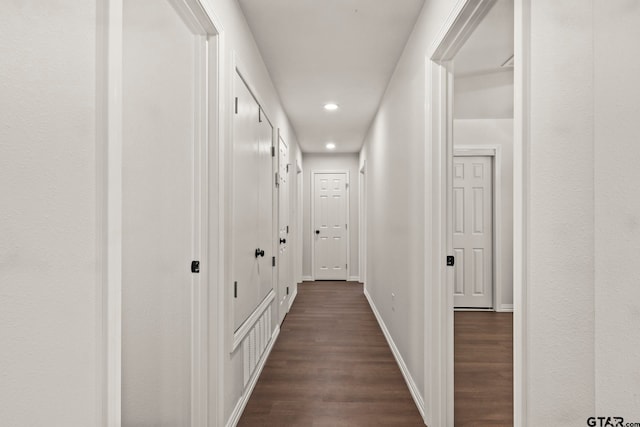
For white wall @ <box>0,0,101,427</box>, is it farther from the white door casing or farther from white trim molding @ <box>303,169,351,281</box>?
white trim molding @ <box>303,169,351,281</box>

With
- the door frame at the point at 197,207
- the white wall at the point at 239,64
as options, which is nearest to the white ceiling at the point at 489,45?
the white wall at the point at 239,64

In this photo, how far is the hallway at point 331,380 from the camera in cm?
225

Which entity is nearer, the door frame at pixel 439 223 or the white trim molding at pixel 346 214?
the door frame at pixel 439 223

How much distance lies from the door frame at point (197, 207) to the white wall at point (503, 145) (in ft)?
12.6

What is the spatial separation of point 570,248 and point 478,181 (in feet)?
14.2

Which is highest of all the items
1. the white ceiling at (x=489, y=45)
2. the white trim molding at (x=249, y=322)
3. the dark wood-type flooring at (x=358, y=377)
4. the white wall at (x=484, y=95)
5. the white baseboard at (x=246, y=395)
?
the white ceiling at (x=489, y=45)

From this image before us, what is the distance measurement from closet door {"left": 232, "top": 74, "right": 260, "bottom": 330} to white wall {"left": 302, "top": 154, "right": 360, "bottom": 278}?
14.4 feet

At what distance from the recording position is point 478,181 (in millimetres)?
4926

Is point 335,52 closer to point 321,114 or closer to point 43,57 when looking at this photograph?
point 321,114

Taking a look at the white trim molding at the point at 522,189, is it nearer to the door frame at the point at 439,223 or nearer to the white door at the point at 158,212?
the door frame at the point at 439,223

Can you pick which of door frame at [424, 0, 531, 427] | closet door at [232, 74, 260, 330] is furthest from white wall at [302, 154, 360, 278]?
door frame at [424, 0, 531, 427]

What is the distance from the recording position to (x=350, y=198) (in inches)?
292

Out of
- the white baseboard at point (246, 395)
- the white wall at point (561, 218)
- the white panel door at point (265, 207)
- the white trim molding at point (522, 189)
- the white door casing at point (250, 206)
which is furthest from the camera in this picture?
the white panel door at point (265, 207)

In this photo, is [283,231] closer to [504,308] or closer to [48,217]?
[504,308]
